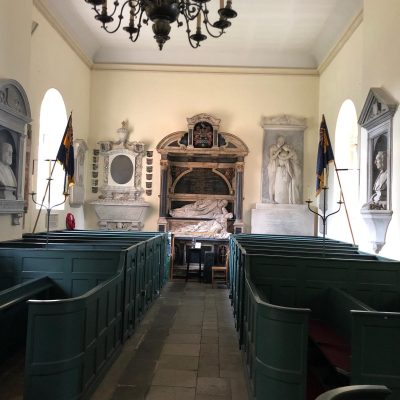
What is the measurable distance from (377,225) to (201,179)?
5605 millimetres

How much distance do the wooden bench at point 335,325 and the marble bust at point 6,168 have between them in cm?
411

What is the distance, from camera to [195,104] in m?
10.2

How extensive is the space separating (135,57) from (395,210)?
7717mm

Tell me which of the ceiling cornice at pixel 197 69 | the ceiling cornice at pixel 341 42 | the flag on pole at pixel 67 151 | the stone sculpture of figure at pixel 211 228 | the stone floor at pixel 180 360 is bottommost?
the stone floor at pixel 180 360

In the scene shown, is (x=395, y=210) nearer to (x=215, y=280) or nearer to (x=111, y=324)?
(x=111, y=324)

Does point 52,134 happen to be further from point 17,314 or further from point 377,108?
point 377,108

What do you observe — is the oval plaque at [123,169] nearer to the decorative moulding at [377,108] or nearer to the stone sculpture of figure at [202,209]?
→ the stone sculpture of figure at [202,209]

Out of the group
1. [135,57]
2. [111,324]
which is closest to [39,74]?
[135,57]

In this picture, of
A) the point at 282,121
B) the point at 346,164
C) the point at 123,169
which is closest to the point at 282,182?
the point at 282,121

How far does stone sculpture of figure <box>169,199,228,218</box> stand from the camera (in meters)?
9.84

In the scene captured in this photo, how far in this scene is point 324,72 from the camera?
9711 millimetres

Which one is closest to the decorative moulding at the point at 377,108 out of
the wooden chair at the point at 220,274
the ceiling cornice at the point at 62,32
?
the wooden chair at the point at 220,274

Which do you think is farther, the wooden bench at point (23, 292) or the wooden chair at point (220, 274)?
the wooden chair at point (220, 274)

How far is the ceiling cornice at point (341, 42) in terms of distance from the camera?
292 inches
